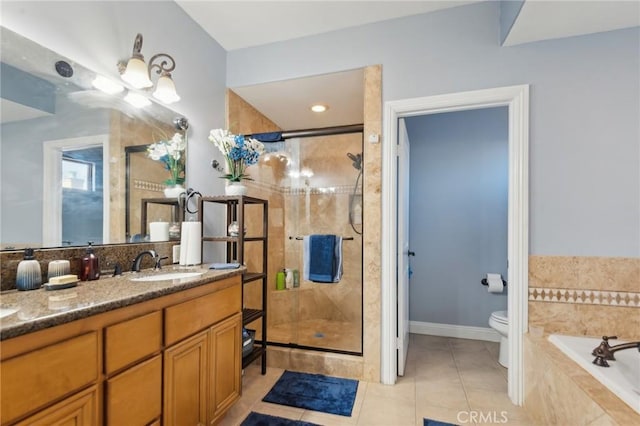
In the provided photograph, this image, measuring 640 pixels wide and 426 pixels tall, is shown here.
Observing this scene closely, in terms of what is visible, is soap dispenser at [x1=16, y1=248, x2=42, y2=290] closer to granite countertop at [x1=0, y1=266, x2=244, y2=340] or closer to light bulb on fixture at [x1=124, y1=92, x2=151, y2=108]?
granite countertop at [x1=0, y1=266, x2=244, y2=340]

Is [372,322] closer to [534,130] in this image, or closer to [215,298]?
[215,298]

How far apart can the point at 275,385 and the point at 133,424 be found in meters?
1.19

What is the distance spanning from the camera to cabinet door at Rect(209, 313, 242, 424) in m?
1.51

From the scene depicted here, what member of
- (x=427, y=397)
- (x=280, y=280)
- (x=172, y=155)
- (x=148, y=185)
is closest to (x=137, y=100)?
(x=172, y=155)

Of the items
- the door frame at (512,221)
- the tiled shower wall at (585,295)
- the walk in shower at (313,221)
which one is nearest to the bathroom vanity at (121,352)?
the door frame at (512,221)

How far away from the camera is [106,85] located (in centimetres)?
158

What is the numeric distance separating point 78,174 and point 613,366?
2.80 m

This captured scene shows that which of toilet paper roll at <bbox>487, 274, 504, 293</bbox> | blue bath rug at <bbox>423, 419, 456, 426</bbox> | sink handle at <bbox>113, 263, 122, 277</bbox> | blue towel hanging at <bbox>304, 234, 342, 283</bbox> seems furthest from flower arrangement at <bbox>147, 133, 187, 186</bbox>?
toilet paper roll at <bbox>487, 274, 504, 293</bbox>

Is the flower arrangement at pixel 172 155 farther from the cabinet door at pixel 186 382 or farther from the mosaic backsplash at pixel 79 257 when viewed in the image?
the cabinet door at pixel 186 382

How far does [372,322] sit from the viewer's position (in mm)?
2154

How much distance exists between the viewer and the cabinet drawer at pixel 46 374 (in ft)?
2.39

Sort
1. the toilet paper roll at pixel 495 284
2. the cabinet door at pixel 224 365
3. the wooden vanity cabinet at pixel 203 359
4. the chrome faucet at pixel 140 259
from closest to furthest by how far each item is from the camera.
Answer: the wooden vanity cabinet at pixel 203 359, the cabinet door at pixel 224 365, the chrome faucet at pixel 140 259, the toilet paper roll at pixel 495 284

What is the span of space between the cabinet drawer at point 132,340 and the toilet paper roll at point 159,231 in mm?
794

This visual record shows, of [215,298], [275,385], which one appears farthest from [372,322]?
[215,298]
